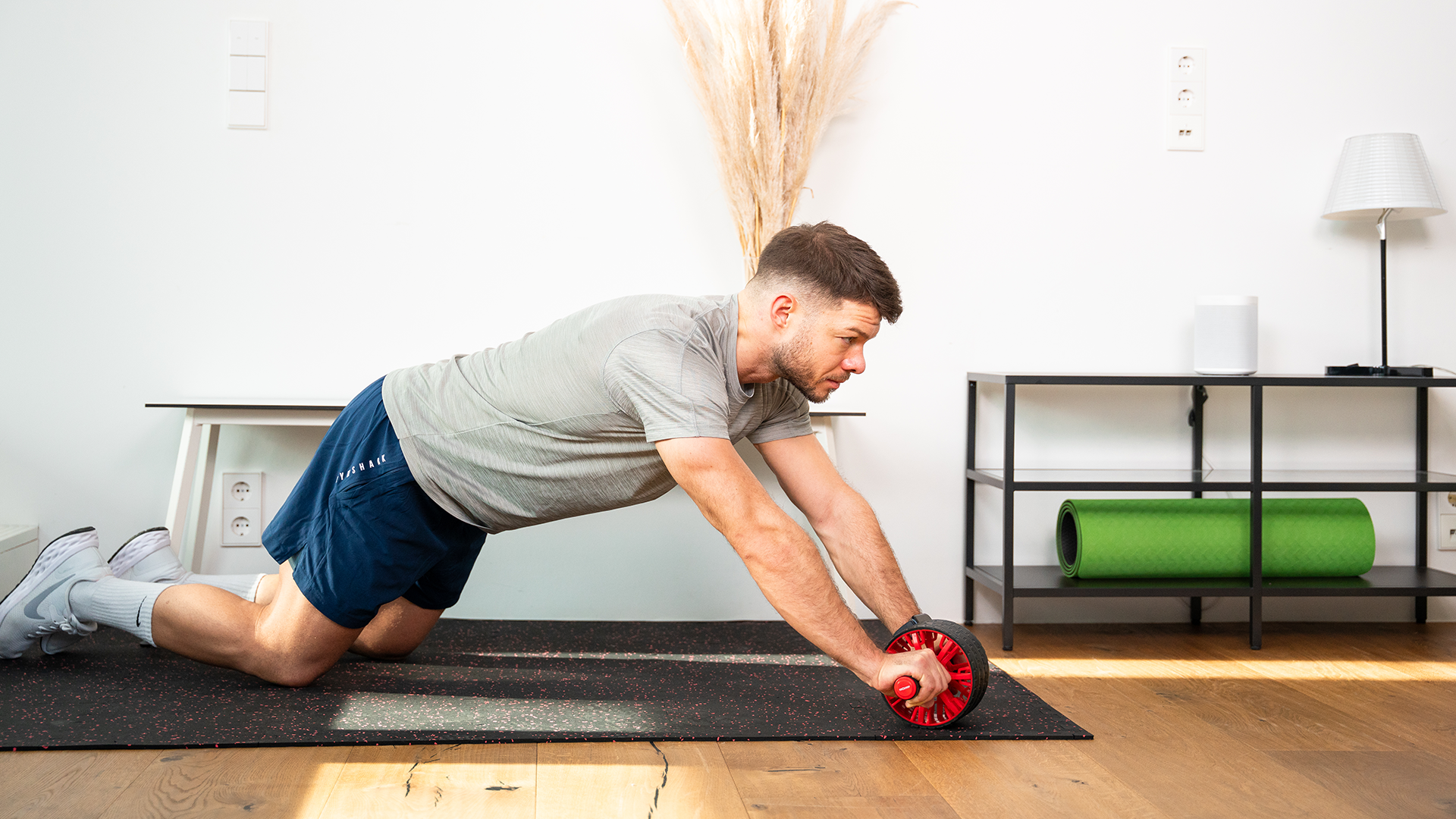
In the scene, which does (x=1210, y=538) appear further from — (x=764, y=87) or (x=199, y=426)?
(x=199, y=426)

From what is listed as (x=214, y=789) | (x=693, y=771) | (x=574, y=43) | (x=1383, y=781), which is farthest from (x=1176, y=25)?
(x=214, y=789)

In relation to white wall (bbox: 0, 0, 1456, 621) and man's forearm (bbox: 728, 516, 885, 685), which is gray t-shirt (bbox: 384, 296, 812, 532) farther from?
white wall (bbox: 0, 0, 1456, 621)

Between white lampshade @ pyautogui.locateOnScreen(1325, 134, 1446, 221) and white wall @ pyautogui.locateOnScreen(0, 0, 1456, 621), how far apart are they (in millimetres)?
112

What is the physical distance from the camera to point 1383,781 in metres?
1.41

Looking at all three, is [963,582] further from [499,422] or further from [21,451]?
[21,451]

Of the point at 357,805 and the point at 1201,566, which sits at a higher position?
the point at 1201,566

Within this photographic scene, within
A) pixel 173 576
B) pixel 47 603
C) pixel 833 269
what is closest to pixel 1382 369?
pixel 833 269

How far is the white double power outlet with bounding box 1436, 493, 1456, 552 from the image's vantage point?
104 inches

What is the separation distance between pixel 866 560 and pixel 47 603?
144 centimetres

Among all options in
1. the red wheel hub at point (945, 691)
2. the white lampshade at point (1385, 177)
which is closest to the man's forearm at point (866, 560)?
the red wheel hub at point (945, 691)

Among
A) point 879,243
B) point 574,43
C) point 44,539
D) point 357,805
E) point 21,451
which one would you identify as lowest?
point 357,805

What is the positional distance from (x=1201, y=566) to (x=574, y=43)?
1865mm

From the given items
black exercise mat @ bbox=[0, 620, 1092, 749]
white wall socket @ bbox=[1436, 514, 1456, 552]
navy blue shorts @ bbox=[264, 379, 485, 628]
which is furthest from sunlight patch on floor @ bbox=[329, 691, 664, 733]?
white wall socket @ bbox=[1436, 514, 1456, 552]

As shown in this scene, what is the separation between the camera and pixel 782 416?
177cm
